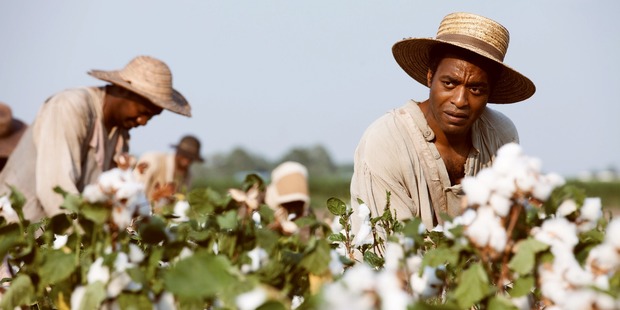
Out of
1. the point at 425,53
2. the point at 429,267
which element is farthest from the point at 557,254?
the point at 425,53

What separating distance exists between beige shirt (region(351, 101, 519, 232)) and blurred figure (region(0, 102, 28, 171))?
10.5ft

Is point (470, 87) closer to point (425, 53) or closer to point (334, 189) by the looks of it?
point (425, 53)

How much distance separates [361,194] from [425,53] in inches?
27.5

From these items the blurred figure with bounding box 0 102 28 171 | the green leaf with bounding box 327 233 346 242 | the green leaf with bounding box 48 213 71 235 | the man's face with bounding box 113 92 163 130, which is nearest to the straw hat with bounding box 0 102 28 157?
the blurred figure with bounding box 0 102 28 171

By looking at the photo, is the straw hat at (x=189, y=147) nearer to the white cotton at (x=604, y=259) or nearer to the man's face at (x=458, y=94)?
the man's face at (x=458, y=94)

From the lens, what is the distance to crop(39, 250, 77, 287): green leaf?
1.67 m

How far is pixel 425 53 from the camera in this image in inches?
148

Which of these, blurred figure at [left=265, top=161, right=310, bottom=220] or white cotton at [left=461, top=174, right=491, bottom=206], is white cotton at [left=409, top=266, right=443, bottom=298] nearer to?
white cotton at [left=461, top=174, right=491, bottom=206]

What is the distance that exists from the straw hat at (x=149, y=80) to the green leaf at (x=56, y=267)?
3.22 metres

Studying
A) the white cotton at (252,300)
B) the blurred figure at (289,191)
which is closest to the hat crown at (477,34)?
the white cotton at (252,300)

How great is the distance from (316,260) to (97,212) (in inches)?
15.5

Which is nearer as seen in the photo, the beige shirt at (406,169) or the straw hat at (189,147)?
the beige shirt at (406,169)

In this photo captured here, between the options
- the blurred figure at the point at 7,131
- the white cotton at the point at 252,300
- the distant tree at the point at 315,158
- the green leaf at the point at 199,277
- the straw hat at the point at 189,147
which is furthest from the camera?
the distant tree at the point at 315,158

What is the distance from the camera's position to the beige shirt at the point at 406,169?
11.2ft
